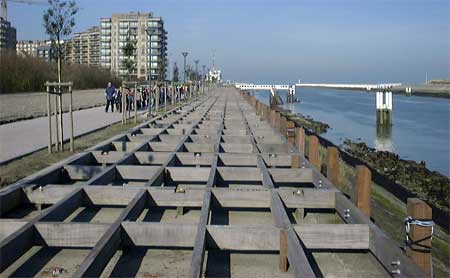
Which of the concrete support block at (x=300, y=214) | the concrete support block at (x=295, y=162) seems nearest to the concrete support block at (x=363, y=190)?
the concrete support block at (x=300, y=214)

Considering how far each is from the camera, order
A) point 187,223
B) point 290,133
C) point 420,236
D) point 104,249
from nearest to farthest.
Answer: point 104,249 < point 420,236 < point 187,223 < point 290,133

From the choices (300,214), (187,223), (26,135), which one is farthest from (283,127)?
(187,223)

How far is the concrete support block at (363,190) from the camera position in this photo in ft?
23.6

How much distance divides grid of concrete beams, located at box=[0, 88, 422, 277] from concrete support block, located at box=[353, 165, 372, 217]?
0.57 ft

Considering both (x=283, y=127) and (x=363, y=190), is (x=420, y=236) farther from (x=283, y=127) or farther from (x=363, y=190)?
(x=283, y=127)

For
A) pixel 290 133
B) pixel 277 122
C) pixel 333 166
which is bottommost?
pixel 333 166

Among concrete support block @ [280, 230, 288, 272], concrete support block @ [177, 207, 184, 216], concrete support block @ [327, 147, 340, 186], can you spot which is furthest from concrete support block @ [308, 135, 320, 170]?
concrete support block @ [280, 230, 288, 272]

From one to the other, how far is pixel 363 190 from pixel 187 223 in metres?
2.64

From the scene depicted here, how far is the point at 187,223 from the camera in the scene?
6336mm

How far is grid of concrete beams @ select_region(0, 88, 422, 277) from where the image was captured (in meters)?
5.46

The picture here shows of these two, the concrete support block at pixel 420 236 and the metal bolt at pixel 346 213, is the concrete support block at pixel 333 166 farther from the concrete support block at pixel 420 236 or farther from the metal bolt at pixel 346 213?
the concrete support block at pixel 420 236

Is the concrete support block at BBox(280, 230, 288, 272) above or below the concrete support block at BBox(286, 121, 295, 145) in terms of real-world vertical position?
below

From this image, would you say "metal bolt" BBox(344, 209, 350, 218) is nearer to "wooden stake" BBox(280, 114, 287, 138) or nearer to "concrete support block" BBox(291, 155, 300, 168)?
"concrete support block" BBox(291, 155, 300, 168)

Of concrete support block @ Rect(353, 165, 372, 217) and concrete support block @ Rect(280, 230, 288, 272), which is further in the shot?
concrete support block @ Rect(353, 165, 372, 217)
